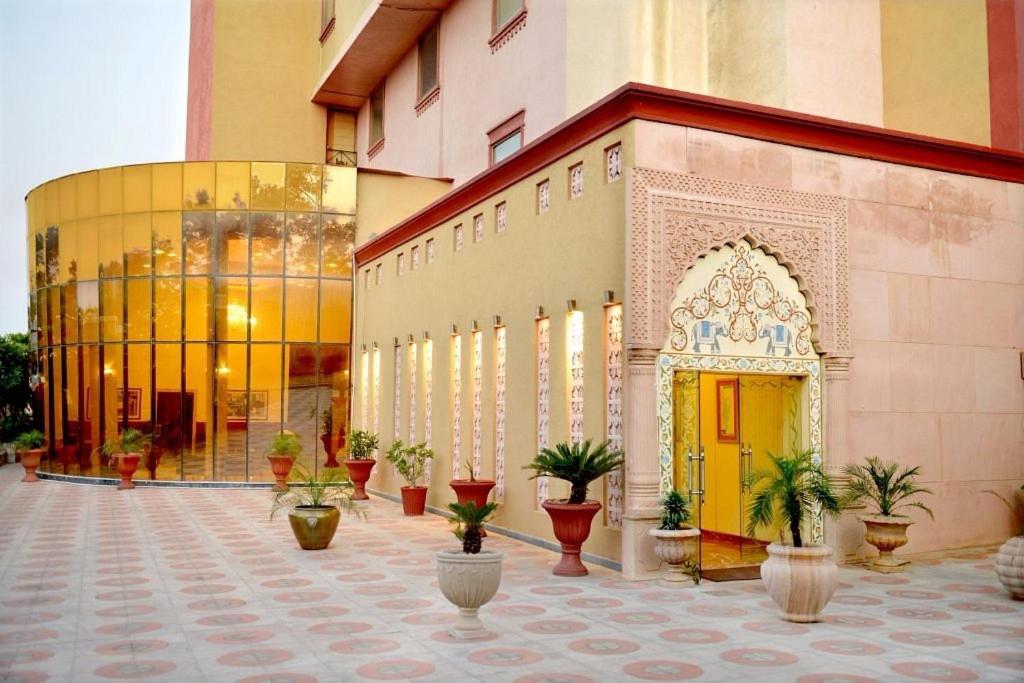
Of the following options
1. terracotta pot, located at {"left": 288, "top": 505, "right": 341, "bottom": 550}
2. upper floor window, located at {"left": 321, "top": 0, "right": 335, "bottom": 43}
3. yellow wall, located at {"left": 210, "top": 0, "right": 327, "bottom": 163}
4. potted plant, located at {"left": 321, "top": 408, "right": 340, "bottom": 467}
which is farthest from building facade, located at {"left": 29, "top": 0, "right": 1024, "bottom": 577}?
yellow wall, located at {"left": 210, "top": 0, "right": 327, "bottom": 163}

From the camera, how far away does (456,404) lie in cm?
1630

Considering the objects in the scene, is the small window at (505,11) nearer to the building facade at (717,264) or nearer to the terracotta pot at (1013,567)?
the building facade at (717,264)

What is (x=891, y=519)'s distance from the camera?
11.1 m

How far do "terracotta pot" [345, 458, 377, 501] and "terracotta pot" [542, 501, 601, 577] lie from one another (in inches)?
347

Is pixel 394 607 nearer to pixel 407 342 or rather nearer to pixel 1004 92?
pixel 407 342

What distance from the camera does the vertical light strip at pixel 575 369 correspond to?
39.7ft

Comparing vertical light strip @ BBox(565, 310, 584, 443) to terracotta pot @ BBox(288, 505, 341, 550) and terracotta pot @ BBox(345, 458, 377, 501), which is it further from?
terracotta pot @ BBox(345, 458, 377, 501)

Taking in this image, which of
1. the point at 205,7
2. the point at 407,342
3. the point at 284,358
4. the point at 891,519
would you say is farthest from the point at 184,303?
the point at 891,519

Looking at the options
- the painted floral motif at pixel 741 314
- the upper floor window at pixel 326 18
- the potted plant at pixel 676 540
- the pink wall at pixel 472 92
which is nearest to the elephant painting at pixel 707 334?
the painted floral motif at pixel 741 314

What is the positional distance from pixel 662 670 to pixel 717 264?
569 centimetres

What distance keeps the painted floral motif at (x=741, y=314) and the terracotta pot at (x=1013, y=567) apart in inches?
132

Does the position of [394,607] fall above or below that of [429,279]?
below

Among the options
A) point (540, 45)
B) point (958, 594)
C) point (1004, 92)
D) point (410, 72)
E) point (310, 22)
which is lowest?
point (958, 594)

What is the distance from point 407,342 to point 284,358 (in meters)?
5.19
